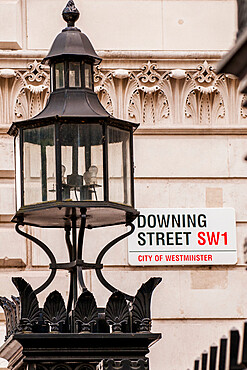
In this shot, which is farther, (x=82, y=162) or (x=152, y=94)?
(x=152, y=94)

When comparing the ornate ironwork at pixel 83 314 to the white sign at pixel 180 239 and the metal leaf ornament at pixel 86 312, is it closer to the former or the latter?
the metal leaf ornament at pixel 86 312

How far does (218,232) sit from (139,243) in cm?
77

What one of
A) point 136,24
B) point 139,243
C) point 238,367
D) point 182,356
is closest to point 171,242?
point 139,243

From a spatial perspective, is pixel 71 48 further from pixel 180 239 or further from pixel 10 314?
pixel 180 239

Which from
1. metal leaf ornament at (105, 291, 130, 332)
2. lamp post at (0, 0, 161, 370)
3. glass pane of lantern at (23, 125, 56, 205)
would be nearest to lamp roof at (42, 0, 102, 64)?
lamp post at (0, 0, 161, 370)

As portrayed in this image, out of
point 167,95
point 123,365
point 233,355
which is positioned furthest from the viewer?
point 167,95

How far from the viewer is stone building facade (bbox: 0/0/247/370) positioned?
12.4 meters

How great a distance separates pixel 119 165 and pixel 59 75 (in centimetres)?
59

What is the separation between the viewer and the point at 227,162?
41.6 feet

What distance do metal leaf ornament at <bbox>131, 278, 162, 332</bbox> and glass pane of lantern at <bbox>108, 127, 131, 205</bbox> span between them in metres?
0.68

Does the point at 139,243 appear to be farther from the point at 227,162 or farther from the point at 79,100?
the point at 79,100

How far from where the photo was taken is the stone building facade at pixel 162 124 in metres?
12.4

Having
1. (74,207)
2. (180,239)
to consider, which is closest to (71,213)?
(74,207)

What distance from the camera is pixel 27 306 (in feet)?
21.2
